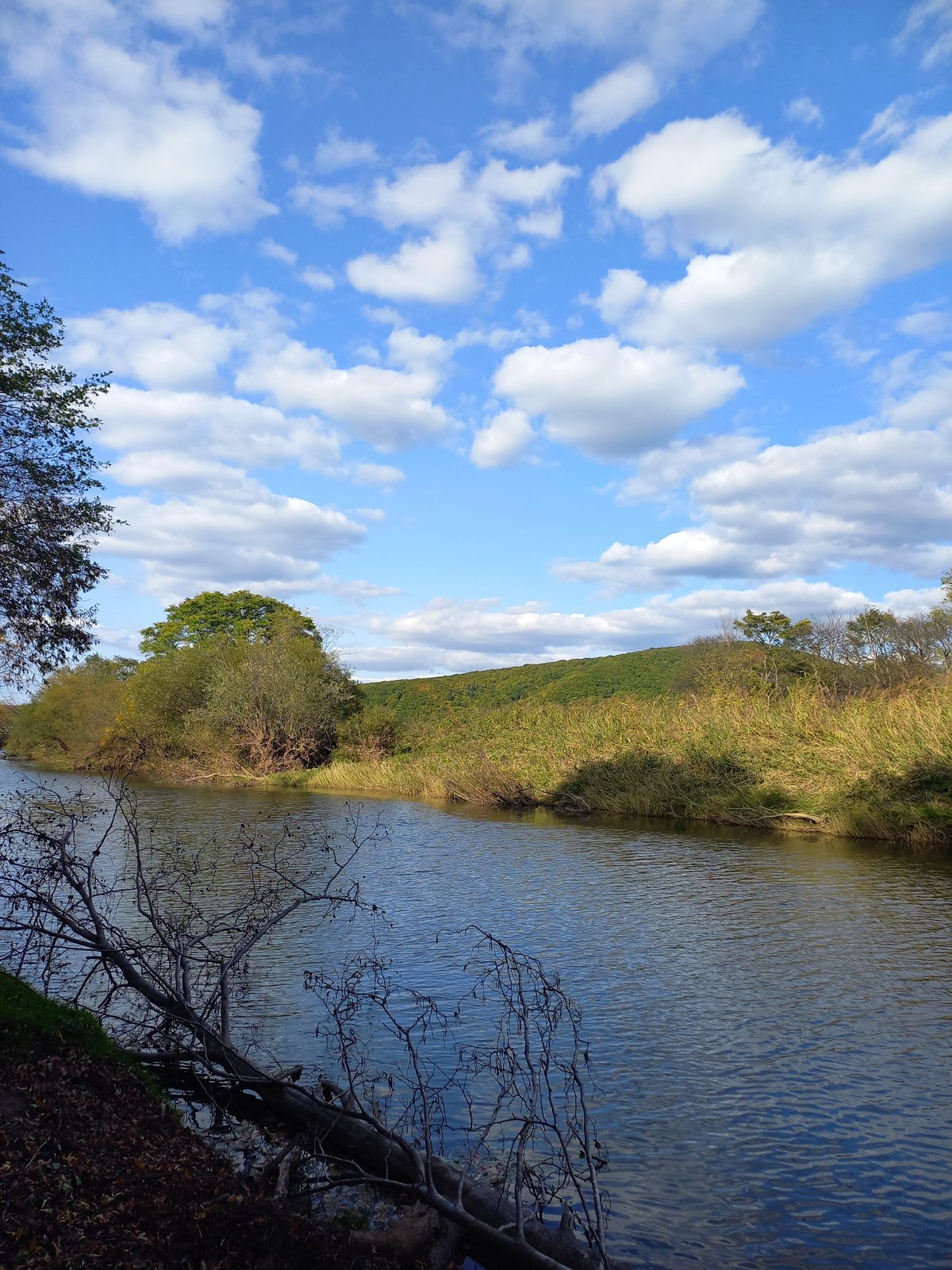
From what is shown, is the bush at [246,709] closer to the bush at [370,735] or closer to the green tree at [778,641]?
the bush at [370,735]

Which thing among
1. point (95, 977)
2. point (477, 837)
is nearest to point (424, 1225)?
point (95, 977)

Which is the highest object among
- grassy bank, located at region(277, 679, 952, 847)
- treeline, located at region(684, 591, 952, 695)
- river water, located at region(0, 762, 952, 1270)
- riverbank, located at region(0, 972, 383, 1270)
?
treeline, located at region(684, 591, 952, 695)

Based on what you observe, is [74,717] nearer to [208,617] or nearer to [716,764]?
[208,617]

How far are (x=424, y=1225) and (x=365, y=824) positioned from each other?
2006 centimetres

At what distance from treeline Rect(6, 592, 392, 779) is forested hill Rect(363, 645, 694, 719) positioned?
13630 millimetres

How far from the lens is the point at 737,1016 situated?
29.6 feet

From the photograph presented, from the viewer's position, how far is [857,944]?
11.7 meters

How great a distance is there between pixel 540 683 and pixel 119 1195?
60.9 metres

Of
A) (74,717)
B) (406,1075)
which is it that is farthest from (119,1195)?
→ (74,717)

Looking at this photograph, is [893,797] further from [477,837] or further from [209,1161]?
[209,1161]

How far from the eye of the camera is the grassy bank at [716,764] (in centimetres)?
2114

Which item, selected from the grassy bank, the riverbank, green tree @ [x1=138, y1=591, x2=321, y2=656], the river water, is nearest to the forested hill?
green tree @ [x1=138, y1=591, x2=321, y2=656]

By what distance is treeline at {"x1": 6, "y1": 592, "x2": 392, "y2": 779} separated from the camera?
39.1 metres

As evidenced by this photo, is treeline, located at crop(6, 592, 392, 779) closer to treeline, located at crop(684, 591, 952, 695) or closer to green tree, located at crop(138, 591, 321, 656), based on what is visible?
green tree, located at crop(138, 591, 321, 656)
